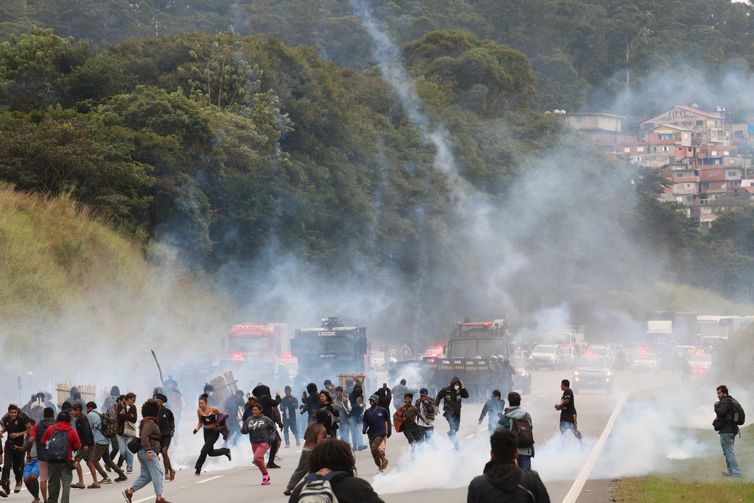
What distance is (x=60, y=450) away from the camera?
1981 centimetres

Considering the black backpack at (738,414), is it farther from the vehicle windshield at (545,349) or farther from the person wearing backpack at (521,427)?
the vehicle windshield at (545,349)

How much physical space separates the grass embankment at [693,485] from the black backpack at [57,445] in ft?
26.2

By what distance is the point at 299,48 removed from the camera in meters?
89.2

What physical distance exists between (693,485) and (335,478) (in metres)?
14.4

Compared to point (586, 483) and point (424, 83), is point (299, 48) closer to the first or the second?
point (424, 83)

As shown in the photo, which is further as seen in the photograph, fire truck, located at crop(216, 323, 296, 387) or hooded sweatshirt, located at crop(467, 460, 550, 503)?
fire truck, located at crop(216, 323, 296, 387)

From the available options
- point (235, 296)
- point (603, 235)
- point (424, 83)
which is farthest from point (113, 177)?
point (603, 235)

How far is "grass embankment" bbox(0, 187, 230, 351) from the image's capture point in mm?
48594

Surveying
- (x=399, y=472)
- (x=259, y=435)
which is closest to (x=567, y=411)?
(x=399, y=472)

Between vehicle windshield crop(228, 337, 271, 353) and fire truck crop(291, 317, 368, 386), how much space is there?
290 centimetres

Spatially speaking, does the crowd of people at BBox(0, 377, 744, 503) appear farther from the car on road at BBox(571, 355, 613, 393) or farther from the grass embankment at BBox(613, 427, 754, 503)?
the car on road at BBox(571, 355, 613, 393)

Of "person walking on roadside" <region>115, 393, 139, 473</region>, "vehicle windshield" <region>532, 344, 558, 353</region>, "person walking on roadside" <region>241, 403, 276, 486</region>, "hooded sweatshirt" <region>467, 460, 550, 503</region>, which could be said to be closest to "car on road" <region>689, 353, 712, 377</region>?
"vehicle windshield" <region>532, 344, 558, 353</region>

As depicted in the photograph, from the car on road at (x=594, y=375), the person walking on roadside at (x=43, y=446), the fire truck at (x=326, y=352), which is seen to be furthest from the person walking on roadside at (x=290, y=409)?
the car on road at (x=594, y=375)

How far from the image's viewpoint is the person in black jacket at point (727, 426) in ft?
79.6
